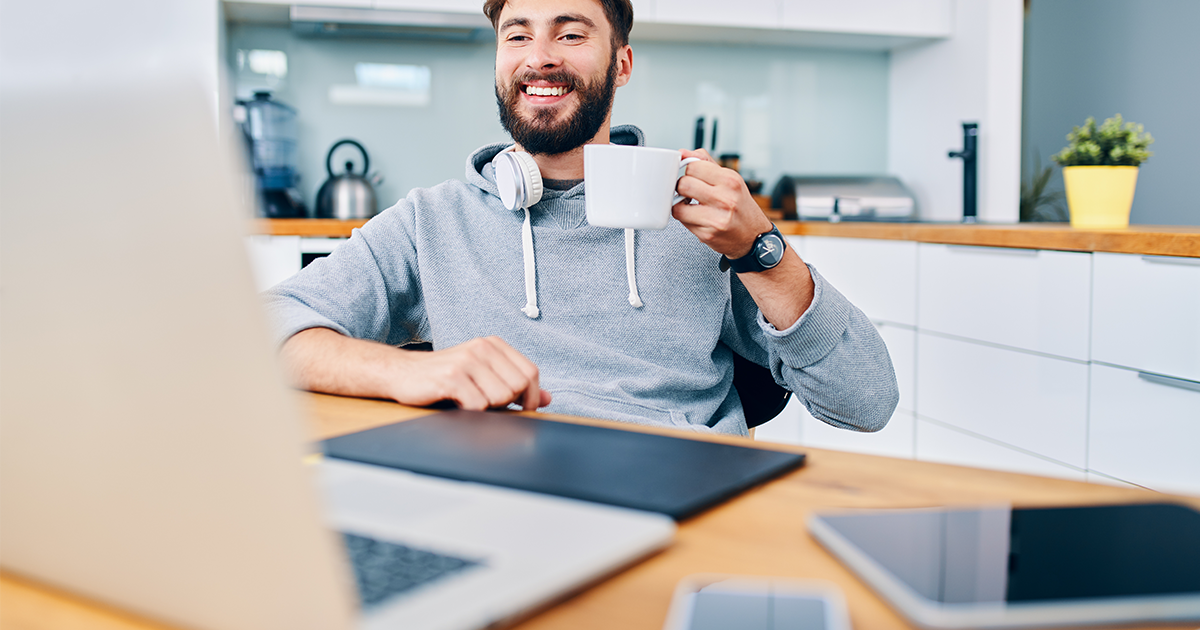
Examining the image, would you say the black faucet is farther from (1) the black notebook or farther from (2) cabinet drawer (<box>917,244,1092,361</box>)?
(1) the black notebook

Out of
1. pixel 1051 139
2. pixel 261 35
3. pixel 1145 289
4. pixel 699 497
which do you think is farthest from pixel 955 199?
pixel 699 497

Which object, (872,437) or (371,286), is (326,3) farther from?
(872,437)

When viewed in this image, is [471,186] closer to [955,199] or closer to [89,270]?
[89,270]

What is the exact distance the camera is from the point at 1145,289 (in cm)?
179

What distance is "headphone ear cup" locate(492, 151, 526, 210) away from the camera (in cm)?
124

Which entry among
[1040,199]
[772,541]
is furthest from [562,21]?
[1040,199]

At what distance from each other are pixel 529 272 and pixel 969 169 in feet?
7.56

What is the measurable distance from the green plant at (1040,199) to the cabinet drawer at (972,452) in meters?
1.20

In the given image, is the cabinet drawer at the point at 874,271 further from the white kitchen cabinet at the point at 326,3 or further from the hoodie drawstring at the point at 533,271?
the white kitchen cabinet at the point at 326,3

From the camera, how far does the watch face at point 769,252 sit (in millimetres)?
1023

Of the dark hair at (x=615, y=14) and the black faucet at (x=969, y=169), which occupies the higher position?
the dark hair at (x=615, y=14)

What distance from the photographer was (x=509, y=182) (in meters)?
1.24

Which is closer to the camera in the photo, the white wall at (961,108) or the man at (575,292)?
the man at (575,292)

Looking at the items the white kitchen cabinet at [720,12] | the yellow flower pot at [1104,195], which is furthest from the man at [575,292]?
the white kitchen cabinet at [720,12]
